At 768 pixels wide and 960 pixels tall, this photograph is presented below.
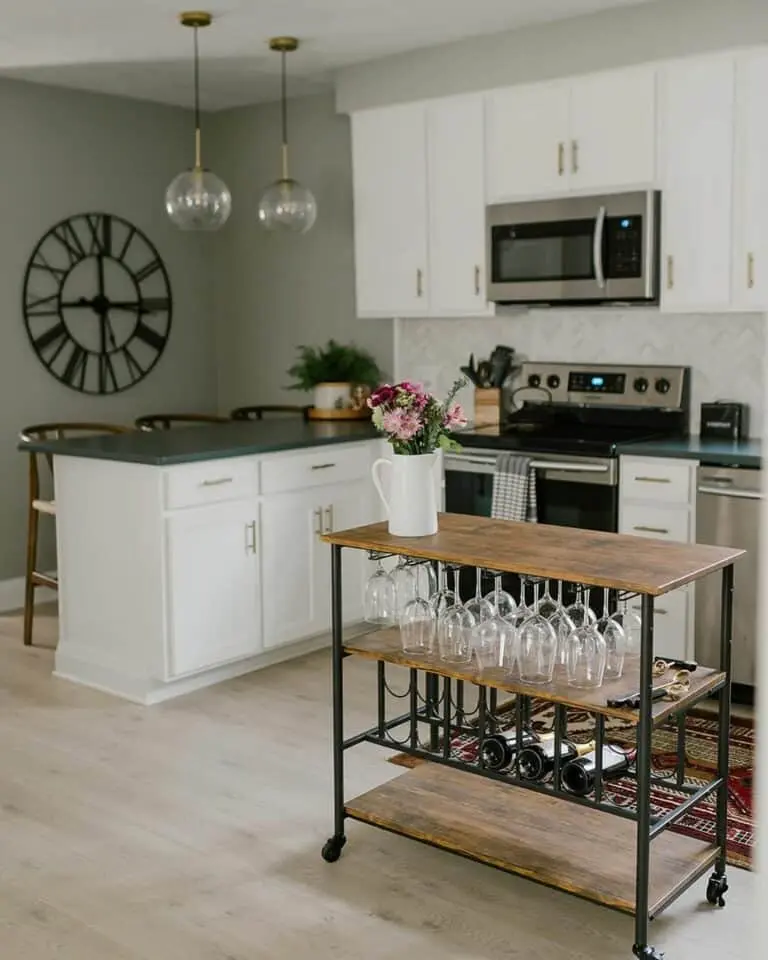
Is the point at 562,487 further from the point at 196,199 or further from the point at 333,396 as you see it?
the point at 196,199

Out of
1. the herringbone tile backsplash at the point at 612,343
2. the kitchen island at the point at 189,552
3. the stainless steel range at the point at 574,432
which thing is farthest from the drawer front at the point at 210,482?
the herringbone tile backsplash at the point at 612,343

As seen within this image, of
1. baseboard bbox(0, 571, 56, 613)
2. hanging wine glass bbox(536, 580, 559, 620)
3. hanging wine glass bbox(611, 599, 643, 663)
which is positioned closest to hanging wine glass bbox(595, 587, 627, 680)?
hanging wine glass bbox(611, 599, 643, 663)

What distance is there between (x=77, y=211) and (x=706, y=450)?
3504mm

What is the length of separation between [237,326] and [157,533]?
2659mm

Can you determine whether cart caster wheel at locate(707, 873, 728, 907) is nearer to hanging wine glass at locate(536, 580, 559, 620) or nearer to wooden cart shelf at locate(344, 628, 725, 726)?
wooden cart shelf at locate(344, 628, 725, 726)

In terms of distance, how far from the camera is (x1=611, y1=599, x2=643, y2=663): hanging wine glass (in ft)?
9.05

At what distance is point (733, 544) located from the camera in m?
4.23

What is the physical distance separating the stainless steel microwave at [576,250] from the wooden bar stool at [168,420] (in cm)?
Result: 185

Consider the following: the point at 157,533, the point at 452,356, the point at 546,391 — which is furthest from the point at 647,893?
the point at 452,356

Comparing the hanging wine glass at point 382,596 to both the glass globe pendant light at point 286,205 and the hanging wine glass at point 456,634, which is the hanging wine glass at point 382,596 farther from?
the glass globe pendant light at point 286,205

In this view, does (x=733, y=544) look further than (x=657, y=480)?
No

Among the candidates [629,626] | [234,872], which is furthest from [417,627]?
[234,872]

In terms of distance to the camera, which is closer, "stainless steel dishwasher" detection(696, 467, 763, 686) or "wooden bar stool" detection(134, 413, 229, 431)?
"stainless steel dishwasher" detection(696, 467, 763, 686)

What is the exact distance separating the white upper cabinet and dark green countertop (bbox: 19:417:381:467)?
125 centimetres
